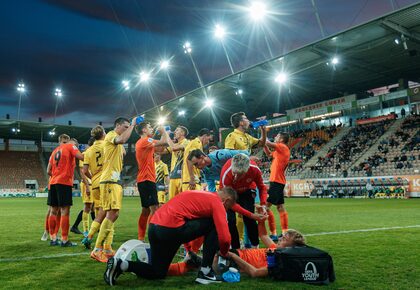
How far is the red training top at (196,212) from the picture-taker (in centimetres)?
421

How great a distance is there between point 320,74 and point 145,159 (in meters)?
31.2

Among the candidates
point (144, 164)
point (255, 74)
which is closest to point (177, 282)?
point (144, 164)

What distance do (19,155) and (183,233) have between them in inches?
2479

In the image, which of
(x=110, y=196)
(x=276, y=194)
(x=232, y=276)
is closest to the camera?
(x=232, y=276)

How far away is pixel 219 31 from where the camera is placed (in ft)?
101

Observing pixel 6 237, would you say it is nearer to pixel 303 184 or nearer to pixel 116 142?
pixel 116 142

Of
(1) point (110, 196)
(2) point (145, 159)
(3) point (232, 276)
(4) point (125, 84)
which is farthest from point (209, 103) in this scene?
(3) point (232, 276)

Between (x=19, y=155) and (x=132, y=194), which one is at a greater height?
(x=19, y=155)

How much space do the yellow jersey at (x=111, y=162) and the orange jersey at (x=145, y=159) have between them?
2.69 feet

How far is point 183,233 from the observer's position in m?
4.31

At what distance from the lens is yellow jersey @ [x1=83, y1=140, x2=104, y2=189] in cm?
774

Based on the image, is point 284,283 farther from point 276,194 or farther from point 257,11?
point 257,11

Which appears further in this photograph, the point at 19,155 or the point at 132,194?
the point at 19,155

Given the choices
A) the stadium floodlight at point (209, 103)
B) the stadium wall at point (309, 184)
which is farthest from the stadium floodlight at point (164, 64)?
the stadium wall at point (309, 184)
